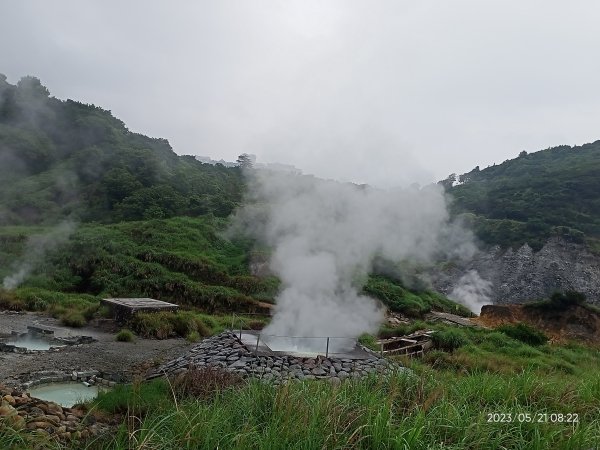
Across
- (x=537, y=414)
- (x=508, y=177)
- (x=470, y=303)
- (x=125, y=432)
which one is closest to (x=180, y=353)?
(x=125, y=432)

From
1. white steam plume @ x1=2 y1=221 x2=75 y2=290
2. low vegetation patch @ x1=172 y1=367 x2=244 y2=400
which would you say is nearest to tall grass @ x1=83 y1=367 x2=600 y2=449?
low vegetation patch @ x1=172 y1=367 x2=244 y2=400

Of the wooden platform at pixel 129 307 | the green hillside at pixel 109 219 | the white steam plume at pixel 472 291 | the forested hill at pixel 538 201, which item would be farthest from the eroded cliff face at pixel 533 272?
the wooden platform at pixel 129 307

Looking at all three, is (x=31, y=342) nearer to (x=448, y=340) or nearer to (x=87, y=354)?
(x=87, y=354)

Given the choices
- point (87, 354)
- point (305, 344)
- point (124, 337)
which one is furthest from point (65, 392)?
point (305, 344)

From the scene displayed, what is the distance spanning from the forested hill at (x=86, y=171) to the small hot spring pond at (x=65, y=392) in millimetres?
24481

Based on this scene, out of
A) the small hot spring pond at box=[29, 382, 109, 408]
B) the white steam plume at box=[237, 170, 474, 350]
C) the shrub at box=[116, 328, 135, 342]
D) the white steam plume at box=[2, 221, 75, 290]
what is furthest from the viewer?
the white steam plume at box=[2, 221, 75, 290]

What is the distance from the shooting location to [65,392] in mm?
8719

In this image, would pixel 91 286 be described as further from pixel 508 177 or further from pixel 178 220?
pixel 508 177

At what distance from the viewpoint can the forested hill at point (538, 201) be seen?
130ft

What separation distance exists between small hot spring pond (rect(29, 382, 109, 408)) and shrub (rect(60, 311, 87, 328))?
728 centimetres

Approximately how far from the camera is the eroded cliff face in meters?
34.4

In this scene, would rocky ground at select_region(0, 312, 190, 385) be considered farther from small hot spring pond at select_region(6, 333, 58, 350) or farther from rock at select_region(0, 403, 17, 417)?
rock at select_region(0, 403, 17, 417)

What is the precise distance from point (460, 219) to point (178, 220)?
27907 millimetres

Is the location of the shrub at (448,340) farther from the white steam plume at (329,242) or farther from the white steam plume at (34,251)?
the white steam plume at (34,251)
